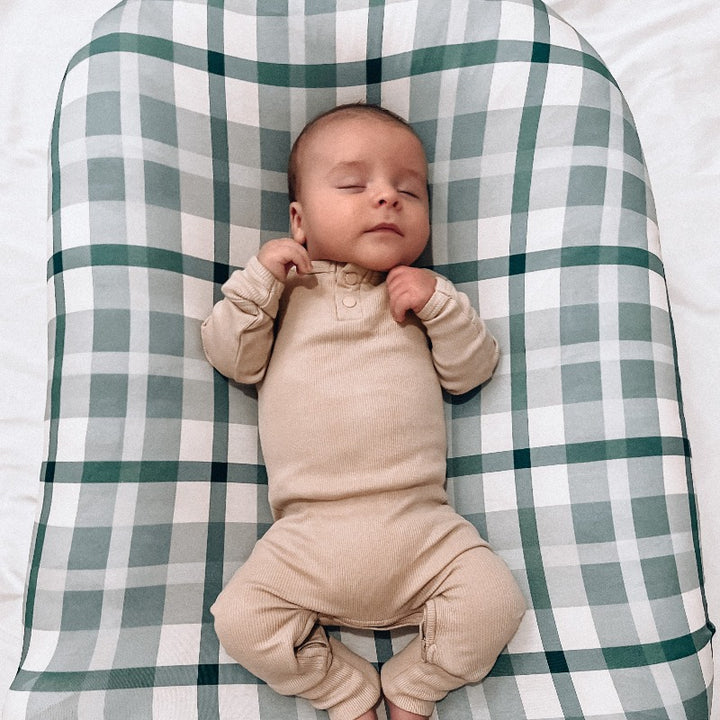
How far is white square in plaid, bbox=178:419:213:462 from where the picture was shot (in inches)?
46.6

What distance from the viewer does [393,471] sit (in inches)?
45.0

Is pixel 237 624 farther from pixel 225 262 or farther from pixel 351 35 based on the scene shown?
pixel 351 35

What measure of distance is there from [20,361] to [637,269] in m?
1.10

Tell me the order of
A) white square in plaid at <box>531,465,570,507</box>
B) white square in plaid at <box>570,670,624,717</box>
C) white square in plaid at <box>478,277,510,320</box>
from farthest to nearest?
white square in plaid at <box>478,277,510,320</box>
white square in plaid at <box>531,465,570,507</box>
white square in plaid at <box>570,670,624,717</box>

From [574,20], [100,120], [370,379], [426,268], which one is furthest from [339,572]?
[574,20]

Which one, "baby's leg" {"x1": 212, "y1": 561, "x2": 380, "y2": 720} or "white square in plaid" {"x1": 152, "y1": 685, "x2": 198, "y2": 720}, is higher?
"baby's leg" {"x1": 212, "y1": 561, "x2": 380, "y2": 720}

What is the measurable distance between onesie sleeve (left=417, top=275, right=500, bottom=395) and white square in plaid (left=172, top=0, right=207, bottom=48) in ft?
1.79

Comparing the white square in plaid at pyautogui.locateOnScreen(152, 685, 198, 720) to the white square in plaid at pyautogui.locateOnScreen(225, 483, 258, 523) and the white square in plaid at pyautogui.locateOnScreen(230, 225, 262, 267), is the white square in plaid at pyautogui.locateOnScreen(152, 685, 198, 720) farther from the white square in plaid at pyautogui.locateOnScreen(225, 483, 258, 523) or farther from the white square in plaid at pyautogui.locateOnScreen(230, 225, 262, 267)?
the white square in plaid at pyautogui.locateOnScreen(230, 225, 262, 267)

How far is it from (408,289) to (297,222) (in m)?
0.22

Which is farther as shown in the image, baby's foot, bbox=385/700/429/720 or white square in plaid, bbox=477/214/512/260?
white square in plaid, bbox=477/214/512/260

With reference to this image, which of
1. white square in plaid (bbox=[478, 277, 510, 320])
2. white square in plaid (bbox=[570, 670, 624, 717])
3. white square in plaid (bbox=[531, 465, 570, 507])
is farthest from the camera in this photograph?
white square in plaid (bbox=[478, 277, 510, 320])

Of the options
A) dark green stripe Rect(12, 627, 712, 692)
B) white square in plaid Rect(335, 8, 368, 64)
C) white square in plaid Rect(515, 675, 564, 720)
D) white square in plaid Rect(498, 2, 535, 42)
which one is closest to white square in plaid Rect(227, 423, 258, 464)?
dark green stripe Rect(12, 627, 712, 692)

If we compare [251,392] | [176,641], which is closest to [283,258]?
Answer: [251,392]

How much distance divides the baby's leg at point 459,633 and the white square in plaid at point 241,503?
1.03 feet
